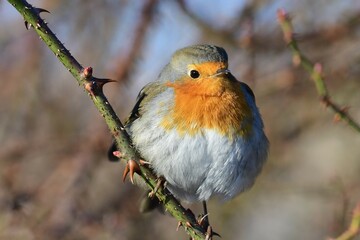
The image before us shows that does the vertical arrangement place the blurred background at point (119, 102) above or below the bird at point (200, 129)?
above

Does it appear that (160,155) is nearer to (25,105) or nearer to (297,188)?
(25,105)

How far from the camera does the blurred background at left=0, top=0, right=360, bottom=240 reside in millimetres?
4266

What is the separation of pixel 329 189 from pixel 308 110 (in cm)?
67

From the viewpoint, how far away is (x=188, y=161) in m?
3.16

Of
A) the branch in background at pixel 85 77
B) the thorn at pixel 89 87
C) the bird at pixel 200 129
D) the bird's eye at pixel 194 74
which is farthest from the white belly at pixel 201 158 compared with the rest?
the thorn at pixel 89 87

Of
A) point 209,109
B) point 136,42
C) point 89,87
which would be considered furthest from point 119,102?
point 89,87

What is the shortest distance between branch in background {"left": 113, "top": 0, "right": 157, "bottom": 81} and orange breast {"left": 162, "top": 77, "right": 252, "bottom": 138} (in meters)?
0.70

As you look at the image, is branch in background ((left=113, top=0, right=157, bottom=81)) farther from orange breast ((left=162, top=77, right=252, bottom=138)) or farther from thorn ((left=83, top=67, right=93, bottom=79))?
thorn ((left=83, top=67, right=93, bottom=79))

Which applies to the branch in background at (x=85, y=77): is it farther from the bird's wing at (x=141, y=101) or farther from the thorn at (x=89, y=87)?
the bird's wing at (x=141, y=101)

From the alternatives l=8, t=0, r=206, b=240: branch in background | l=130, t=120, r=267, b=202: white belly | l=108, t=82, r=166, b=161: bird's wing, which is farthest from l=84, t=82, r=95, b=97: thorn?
l=108, t=82, r=166, b=161: bird's wing

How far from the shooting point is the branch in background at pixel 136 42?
13.4 feet

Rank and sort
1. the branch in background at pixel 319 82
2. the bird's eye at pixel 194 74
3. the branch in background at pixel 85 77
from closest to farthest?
the branch in background at pixel 85 77, the branch in background at pixel 319 82, the bird's eye at pixel 194 74

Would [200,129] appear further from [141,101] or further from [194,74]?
[141,101]

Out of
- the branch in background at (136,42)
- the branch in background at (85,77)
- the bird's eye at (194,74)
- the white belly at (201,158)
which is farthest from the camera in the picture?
the branch in background at (136,42)
